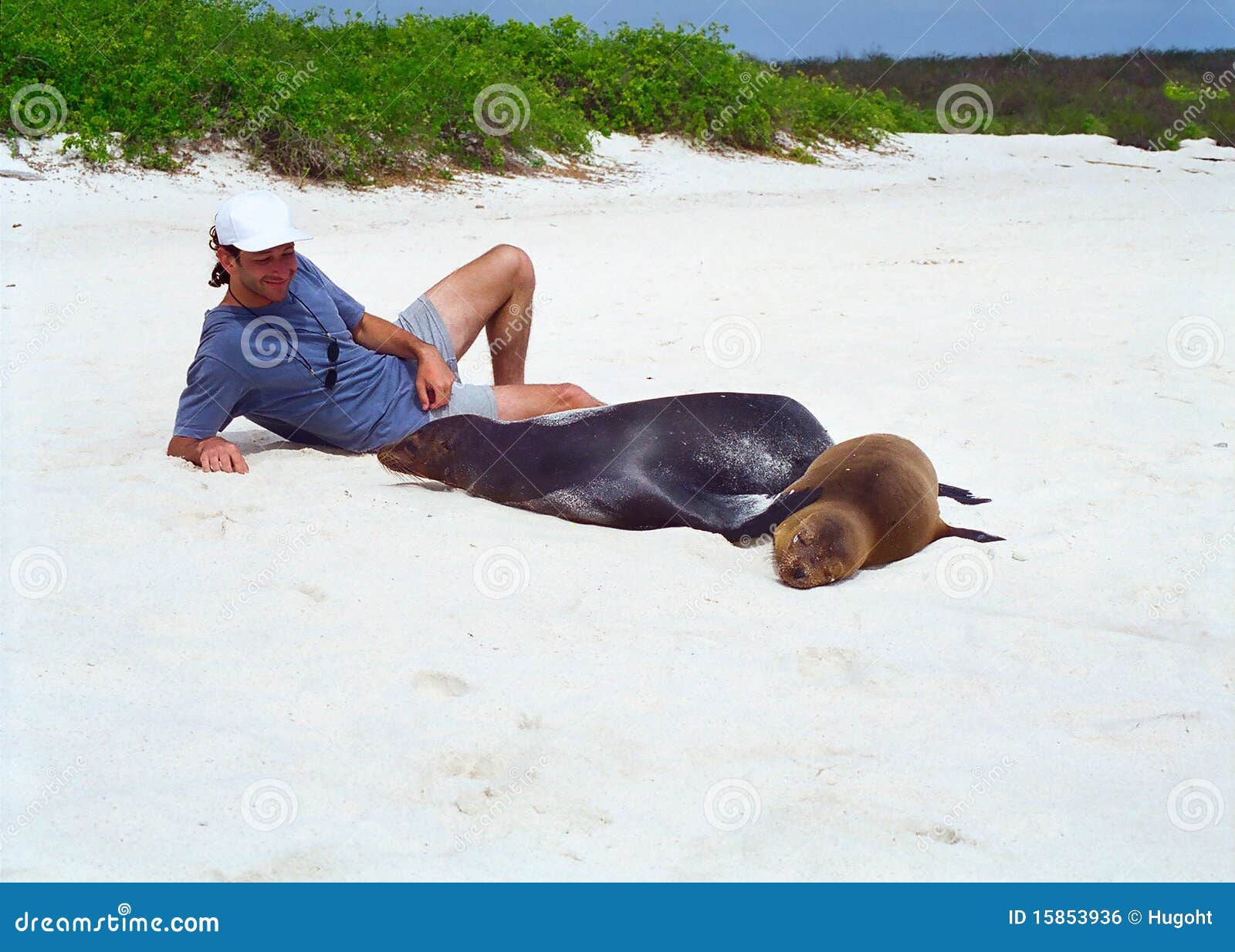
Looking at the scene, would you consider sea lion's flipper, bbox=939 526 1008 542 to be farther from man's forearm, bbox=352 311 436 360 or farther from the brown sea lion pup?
man's forearm, bbox=352 311 436 360

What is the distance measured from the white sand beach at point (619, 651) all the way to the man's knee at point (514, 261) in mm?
830

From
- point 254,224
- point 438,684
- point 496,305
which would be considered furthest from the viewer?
point 496,305

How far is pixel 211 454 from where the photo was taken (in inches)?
163

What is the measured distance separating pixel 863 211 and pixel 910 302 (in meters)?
4.34

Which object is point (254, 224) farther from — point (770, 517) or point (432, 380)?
point (770, 517)

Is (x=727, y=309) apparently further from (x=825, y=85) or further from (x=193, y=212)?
(x=825, y=85)

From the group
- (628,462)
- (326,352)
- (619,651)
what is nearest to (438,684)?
(619,651)

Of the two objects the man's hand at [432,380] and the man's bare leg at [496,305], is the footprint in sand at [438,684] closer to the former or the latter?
the man's hand at [432,380]

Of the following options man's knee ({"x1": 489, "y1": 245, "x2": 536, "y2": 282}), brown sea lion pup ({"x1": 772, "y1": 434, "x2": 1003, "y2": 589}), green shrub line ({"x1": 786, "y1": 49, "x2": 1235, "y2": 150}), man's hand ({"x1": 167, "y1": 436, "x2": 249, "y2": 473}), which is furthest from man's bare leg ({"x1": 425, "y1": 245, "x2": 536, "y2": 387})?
green shrub line ({"x1": 786, "y1": 49, "x2": 1235, "y2": 150})

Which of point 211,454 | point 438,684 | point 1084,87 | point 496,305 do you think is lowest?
point 438,684

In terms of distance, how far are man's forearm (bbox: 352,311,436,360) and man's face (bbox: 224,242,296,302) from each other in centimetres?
55

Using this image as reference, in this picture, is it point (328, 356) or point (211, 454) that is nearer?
point (211, 454)

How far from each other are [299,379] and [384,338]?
48 centimetres

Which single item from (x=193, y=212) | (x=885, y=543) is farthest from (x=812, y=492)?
(x=193, y=212)
